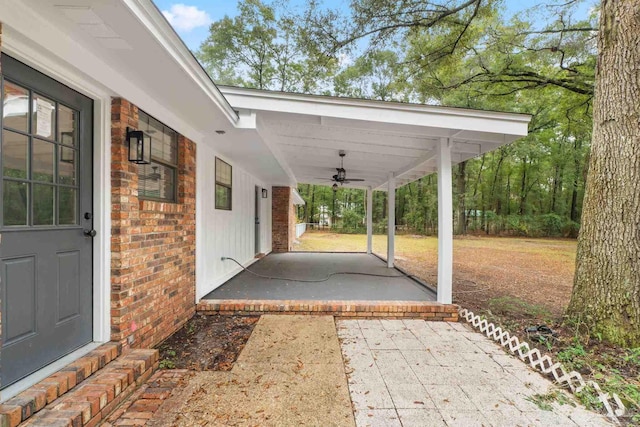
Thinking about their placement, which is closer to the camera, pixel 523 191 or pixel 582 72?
pixel 582 72

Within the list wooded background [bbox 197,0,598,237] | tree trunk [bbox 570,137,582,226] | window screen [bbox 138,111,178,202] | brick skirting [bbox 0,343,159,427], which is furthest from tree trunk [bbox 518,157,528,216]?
brick skirting [bbox 0,343,159,427]

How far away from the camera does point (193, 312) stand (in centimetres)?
402

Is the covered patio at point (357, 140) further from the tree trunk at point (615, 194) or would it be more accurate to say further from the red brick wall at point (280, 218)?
the red brick wall at point (280, 218)

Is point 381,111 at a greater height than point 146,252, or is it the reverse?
point 381,111

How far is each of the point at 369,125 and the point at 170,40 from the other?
244 cm

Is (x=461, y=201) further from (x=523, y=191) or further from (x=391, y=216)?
(x=391, y=216)

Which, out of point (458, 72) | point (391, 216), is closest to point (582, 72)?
point (458, 72)

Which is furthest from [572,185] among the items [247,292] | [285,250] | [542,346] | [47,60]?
[47,60]

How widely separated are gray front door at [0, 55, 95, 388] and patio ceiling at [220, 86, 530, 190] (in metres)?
1.78

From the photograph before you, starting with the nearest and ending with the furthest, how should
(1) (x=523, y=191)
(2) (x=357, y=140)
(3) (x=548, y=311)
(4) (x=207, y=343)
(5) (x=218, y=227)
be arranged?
(4) (x=207, y=343)
(3) (x=548, y=311)
(2) (x=357, y=140)
(5) (x=218, y=227)
(1) (x=523, y=191)

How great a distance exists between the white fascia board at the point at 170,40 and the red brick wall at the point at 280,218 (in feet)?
24.9

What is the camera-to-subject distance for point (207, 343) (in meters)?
Answer: 3.26

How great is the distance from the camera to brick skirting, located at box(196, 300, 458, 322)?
408 centimetres

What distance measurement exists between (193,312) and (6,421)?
2.48 m
